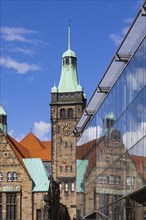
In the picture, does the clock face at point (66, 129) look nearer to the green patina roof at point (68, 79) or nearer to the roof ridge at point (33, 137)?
the green patina roof at point (68, 79)

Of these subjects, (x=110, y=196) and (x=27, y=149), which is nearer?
(x=110, y=196)

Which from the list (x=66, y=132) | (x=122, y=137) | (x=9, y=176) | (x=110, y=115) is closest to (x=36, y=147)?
(x=66, y=132)

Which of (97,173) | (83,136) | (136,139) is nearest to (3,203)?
(83,136)

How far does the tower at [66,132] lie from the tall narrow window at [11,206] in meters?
9.32

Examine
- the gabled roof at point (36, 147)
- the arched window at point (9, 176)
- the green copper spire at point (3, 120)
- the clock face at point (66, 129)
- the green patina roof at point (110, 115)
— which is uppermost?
the green copper spire at point (3, 120)

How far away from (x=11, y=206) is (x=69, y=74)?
22596mm

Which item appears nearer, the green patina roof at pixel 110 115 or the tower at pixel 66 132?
the green patina roof at pixel 110 115

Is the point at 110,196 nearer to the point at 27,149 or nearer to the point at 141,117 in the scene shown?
the point at 141,117

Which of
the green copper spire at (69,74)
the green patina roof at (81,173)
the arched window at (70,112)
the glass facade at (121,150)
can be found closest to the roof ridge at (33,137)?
the green copper spire at (69,74)

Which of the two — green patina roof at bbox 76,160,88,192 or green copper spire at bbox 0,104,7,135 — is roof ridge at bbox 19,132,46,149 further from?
green patina roof at bbox 76,160,88,192

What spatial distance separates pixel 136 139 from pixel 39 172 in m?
55.9

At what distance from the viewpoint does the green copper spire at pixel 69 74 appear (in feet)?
274

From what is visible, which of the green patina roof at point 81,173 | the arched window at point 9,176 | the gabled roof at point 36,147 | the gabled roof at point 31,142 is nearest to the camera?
the green patina roof at point 81,173

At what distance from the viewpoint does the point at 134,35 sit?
19.5 metres
